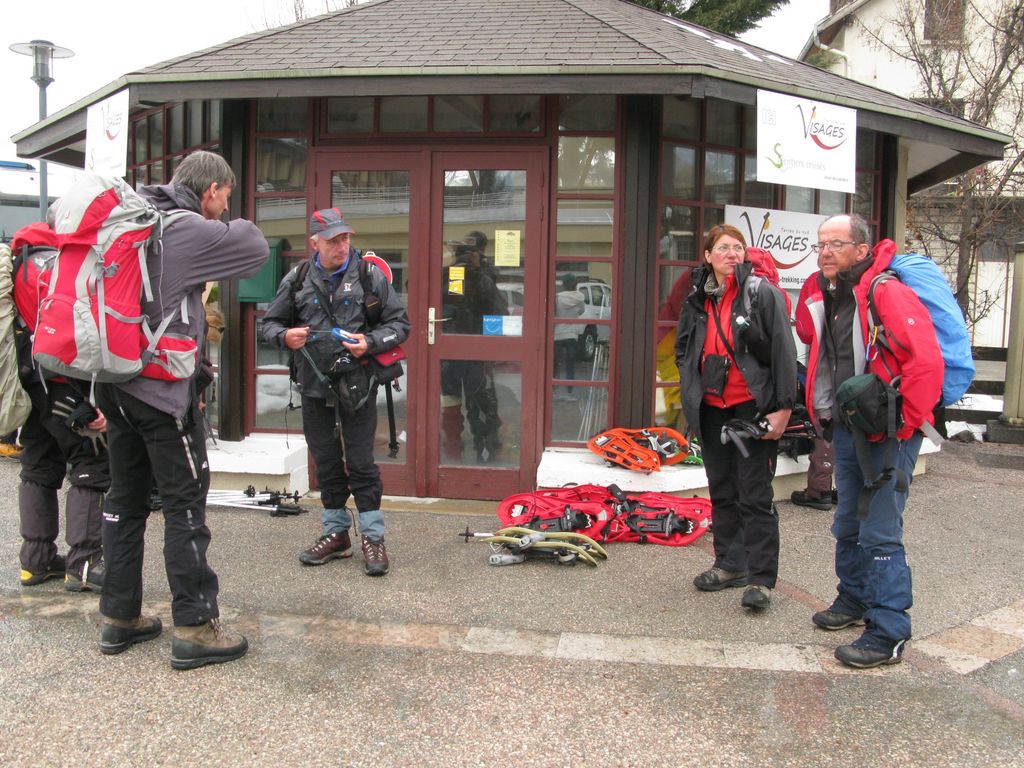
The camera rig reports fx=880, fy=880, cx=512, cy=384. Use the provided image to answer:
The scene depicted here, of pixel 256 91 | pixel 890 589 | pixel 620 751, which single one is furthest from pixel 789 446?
pixel 256 91

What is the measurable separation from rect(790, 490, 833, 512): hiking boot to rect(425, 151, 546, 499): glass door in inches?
74.2

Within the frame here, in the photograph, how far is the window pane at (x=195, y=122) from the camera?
22.0 ft

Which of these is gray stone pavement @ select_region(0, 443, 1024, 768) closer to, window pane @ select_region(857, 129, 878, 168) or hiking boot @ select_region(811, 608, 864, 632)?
hiking boot @ select_region(811, 608, 864, 632)

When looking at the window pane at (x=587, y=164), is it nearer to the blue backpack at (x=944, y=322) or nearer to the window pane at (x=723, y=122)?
the window pane at (x=723, y=122)

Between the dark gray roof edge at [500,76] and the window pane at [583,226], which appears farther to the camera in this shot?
the window pane at [583,226]

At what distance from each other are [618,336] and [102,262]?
11.9 ft

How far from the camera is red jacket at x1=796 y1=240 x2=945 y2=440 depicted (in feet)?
10.7

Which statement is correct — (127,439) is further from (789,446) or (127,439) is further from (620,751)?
(789,446)

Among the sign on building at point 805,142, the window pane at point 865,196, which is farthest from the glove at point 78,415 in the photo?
the window pane at point 865,196

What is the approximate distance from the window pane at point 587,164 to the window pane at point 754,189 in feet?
3.84

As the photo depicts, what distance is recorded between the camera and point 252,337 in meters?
6.48

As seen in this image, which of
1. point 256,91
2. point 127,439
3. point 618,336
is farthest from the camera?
point 618,336

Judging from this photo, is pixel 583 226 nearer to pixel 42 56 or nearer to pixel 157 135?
pixel 157 135

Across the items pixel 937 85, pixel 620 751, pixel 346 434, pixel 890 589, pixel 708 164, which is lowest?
pixel 620 751
